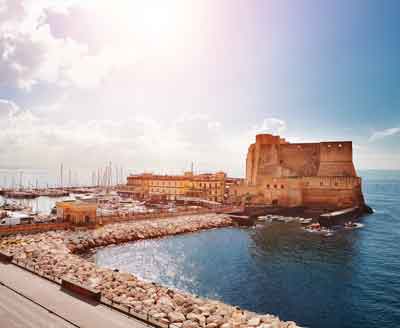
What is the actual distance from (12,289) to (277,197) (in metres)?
37.4

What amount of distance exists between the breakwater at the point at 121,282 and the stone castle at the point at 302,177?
22239 mm

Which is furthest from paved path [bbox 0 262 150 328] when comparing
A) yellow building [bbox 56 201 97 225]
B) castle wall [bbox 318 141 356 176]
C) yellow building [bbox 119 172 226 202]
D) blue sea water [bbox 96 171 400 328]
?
castle wall [bbox 318 141 356 176]

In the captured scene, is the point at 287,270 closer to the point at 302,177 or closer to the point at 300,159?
the point at 302,177

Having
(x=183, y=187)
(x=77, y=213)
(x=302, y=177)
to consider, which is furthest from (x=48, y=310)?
(x=183, y=187)

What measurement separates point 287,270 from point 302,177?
2835 cm

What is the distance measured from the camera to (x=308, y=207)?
42781 mm

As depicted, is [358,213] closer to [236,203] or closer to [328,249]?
[236,203]

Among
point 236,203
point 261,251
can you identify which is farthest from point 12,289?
point 236,203

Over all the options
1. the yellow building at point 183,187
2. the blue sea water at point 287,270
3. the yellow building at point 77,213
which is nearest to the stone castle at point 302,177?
the yellow building at point 183,187

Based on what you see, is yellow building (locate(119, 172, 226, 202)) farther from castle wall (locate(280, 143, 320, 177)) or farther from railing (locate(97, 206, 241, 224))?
castle wall (locate(280, 143, 320, 177))

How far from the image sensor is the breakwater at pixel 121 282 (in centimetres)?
1020

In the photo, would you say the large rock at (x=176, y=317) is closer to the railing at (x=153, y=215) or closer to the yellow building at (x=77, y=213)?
the yellow building at (x=77, y=213)

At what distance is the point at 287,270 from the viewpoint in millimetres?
17953

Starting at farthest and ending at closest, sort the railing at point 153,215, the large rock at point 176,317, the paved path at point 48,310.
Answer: the railing at point 153,215 → the large rock at point 176,317 → the paved path at point 48,310
